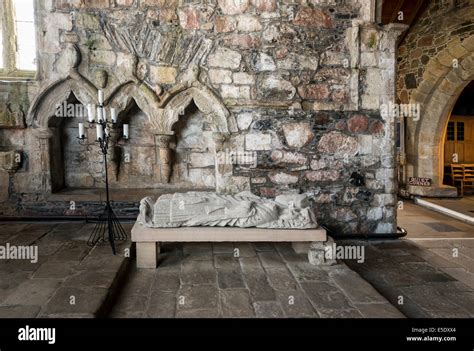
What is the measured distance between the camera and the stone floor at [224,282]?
223cm

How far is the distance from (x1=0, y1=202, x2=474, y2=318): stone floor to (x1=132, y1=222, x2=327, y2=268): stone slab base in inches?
6.0

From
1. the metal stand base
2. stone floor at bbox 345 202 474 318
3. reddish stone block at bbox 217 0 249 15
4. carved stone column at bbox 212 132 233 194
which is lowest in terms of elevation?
stone floor at bbox 345 202 474 318

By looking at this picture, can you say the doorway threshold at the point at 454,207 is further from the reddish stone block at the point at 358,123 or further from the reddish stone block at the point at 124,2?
the reddish stone block at the point at 124,2

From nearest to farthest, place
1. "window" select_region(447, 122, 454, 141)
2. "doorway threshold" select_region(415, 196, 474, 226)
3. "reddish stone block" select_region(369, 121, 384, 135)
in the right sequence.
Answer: "reddish stone block" select_region(369, 121, 384, 135) < "doorway threshold" select_region(415, 196, 474, 226) < "window" select_region(447, 122, 454, 141)

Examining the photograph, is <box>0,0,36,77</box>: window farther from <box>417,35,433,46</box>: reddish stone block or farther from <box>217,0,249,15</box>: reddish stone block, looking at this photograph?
<box>417,35,433,46</box>: reddish stone block

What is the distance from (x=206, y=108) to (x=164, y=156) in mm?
817

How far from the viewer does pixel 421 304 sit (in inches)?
98.4

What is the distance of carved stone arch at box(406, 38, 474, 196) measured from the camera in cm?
630

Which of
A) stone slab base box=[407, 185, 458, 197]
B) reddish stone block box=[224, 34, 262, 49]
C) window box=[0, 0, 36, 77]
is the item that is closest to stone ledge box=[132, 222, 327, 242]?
reddish stone block box=[224, 34, 262, 49]

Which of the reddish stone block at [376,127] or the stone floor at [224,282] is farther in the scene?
the reddish stone block at [376,127]

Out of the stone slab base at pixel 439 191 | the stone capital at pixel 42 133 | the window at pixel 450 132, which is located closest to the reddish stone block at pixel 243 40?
the stone capital at pixel 42 133

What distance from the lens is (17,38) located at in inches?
155

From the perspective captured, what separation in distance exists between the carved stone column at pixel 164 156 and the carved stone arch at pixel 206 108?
239mm
